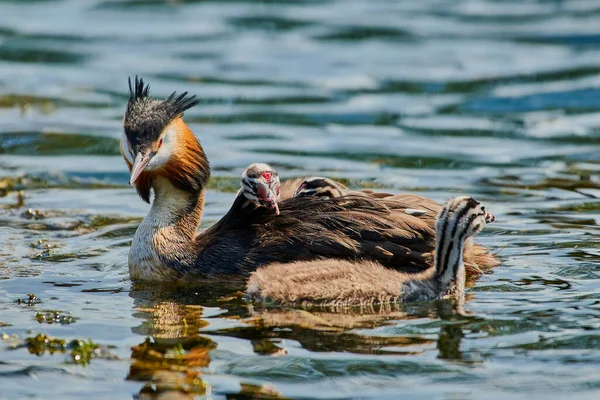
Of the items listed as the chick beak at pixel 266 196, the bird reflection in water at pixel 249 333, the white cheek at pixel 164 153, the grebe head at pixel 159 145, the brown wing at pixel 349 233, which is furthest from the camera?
the white cheek at pixel 164 153

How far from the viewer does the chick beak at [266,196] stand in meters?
9.82

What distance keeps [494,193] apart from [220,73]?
759 cm

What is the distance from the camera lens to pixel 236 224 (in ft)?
33.5

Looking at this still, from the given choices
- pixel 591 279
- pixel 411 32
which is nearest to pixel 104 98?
pixel 411 32

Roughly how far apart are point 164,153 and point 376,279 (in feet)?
7.49

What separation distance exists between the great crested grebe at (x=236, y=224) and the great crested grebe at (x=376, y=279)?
299 millimetres

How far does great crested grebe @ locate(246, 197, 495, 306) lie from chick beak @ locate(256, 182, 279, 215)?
674 mm

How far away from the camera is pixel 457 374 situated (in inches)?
302

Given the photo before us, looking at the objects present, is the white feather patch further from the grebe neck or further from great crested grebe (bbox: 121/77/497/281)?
the grebe neck

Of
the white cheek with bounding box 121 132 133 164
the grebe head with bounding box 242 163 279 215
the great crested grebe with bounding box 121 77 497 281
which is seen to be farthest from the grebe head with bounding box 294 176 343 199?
the white cheek with bounding box 121 132 133 164

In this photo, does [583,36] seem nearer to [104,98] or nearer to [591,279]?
[104,98]

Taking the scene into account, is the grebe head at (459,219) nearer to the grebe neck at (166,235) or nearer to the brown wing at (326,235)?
the brown wing at (326,235)

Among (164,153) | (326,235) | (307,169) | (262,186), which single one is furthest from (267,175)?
(307,169)

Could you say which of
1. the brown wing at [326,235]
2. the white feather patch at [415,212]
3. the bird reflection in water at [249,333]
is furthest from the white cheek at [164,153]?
the white feather patch at [415,212]
